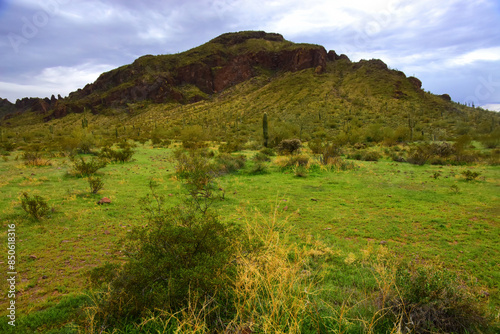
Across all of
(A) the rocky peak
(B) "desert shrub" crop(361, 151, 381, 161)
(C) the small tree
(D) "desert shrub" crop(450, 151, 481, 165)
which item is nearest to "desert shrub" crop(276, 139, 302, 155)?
(C) the small tree

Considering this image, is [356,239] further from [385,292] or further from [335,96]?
[335,96]

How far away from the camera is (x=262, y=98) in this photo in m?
66.1

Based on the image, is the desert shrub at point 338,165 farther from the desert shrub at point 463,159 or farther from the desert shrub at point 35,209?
the desert shrub at point 35,209

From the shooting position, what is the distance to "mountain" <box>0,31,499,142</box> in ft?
128

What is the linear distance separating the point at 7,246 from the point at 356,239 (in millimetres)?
7152

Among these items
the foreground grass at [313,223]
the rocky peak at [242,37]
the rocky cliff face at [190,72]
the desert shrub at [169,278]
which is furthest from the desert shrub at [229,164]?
the rocky peak at [242,37]

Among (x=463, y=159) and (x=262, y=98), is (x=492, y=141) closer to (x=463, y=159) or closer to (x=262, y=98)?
(x=463, y=159)

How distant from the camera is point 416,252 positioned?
4586mm

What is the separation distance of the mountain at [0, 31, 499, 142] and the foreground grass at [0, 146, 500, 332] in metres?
19.5

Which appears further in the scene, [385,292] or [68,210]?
[68,210]

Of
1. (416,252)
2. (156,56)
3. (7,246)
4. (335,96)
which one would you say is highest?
(156,56)

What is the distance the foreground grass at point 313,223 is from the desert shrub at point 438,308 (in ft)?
1.85

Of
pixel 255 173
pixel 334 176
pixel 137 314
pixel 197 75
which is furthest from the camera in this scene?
pixel 197 75

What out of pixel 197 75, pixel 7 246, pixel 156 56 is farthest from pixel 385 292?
pixel 156 56
